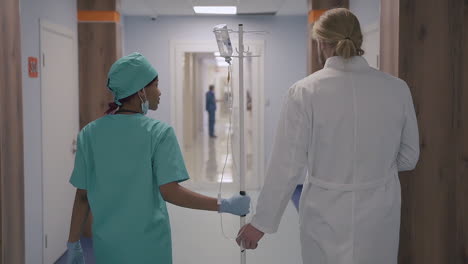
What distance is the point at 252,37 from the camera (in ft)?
21.7

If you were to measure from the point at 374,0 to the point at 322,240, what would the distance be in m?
2.86

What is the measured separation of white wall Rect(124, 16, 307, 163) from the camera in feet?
21.7

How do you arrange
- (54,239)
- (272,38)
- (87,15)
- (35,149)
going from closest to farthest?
(35,149) → (54,239) → (87,15) → (272,38)

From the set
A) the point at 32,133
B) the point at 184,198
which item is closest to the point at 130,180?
the point at 184,198

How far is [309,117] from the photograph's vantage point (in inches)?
65.9

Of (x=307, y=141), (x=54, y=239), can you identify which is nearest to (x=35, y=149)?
(x=54, y=239)

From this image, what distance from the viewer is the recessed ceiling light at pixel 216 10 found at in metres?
5.83

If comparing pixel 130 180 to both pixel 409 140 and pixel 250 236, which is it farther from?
pixel 409 140

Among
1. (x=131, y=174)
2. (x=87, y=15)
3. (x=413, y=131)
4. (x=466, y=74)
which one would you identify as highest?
(x=87, y=15)

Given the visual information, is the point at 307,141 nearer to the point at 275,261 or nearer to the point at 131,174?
the point at 131,174

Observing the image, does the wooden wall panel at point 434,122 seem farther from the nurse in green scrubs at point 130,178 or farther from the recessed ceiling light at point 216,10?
the recessed ceiling light at point 216,10

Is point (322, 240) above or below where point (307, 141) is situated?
below

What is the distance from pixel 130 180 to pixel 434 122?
1265 mm

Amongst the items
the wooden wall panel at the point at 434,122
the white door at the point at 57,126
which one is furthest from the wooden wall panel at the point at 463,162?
the white door at the point at 57,126
